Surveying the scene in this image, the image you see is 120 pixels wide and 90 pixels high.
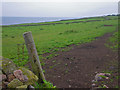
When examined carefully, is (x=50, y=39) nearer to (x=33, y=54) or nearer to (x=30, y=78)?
(x=33, y=54)

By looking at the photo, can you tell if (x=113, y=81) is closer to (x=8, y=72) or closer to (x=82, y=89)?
(x=82, y=89)

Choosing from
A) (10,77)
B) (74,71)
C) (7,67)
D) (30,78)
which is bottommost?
(74,71)

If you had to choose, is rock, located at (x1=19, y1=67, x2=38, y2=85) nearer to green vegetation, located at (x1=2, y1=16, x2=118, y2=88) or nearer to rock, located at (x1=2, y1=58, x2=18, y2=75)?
green vegetation, located at (x1=2, y1=16, x2=118, y2=88)

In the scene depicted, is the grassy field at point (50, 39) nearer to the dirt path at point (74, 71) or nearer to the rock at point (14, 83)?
the dirt path at point (74, 71)

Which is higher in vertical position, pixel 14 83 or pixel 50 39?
pixel 14 83

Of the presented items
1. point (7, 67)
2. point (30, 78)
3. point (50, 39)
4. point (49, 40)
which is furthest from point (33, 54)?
point (50, 39)

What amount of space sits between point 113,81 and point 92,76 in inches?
40.8

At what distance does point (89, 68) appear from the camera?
23.5 feet

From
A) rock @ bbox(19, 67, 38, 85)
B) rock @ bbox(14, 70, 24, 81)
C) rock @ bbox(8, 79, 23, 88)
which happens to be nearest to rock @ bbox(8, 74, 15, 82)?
rock @ bbox(14, 70, 24, 81)

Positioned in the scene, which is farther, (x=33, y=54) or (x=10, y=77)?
(x=33, y=54)

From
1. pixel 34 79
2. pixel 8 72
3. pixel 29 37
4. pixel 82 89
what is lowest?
pixel 82 89

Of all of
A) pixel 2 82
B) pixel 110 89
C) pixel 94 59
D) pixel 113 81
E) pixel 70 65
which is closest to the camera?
pixel 2 82

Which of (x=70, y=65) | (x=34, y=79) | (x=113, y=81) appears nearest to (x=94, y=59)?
(x=70, y=65)

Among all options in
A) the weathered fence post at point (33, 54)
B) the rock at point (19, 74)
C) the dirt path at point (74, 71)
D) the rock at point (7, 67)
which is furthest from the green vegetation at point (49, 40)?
the dirt path at point (74, 71)
